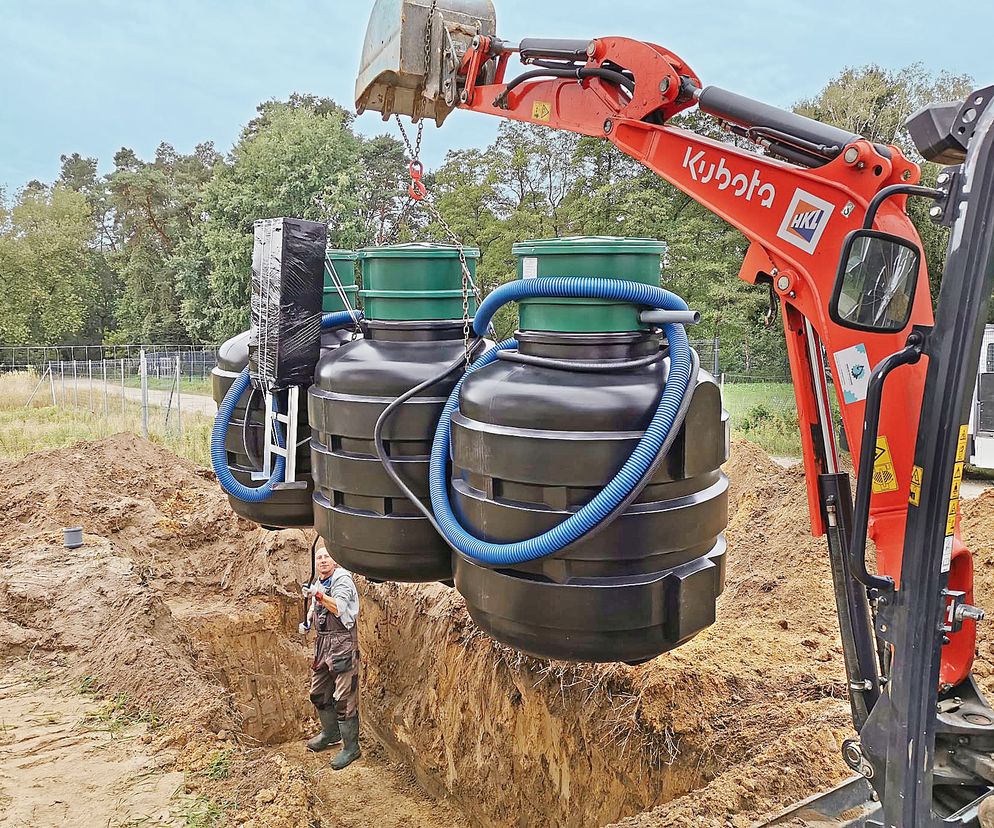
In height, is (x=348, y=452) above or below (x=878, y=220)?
below

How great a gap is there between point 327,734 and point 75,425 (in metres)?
12.7

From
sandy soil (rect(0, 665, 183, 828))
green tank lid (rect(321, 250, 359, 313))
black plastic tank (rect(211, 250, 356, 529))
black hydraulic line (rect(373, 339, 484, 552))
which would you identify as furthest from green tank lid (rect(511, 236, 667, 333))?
sandy soil (rect(0, 665, 183, 828))

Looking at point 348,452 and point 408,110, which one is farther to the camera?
point 408,110

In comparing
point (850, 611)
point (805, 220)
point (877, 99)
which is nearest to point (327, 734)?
point (850, 611)

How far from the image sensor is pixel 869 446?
219 centimetres

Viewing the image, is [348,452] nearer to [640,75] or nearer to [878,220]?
[640,75]

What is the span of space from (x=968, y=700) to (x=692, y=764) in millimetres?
2324

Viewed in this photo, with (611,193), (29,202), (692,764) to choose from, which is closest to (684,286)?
(611,193)

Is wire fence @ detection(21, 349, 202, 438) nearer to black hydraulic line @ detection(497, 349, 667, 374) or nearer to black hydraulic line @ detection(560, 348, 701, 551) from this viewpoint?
black hydraulic line @ detection(497, 349, 667, 374)

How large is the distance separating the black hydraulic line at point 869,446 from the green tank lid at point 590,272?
681mm

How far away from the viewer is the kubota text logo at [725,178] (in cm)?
251

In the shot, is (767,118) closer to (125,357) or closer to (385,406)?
(385,406)

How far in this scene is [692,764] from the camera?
15.2ft

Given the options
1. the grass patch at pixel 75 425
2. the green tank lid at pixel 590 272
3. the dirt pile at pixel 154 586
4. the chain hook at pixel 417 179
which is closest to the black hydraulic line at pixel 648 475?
the green tank lid at pixel 590 272
